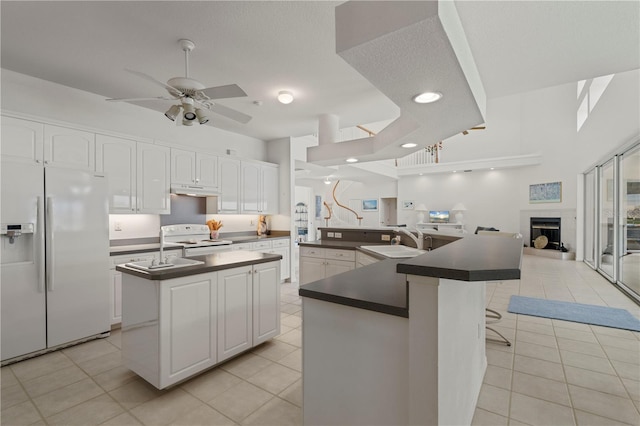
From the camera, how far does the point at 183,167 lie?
14.0ft

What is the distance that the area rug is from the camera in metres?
3.44

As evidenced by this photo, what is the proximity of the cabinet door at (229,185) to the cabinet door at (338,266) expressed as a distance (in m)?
1.99

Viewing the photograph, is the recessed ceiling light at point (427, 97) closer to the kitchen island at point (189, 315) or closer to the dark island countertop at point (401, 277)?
the dark island countertop at point (401, 277)

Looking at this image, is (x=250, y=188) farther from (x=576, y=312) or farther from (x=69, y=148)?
(x=576, y=312)

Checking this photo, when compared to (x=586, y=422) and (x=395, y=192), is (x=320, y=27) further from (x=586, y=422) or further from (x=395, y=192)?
(x=395, y=192)

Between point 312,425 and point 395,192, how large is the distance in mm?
11019

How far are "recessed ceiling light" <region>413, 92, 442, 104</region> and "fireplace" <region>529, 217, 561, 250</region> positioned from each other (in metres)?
9.04

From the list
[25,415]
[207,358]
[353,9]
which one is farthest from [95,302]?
[353,9]

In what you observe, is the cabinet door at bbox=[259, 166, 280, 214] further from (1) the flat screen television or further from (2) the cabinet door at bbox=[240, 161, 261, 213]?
(1) the flat screen television

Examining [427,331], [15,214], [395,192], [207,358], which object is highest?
[395,192]

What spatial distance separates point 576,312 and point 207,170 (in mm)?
5443

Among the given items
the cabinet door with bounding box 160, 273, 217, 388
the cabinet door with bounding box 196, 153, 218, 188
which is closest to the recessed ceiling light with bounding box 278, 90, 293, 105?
the cabinet door with bounding box 196, 153, 218, 188

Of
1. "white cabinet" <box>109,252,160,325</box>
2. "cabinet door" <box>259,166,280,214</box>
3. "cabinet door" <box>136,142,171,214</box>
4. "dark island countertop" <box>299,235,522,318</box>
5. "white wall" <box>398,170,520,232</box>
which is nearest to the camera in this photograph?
"dark island countertop" <box>299,235,522,318</box>

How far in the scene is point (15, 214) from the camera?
8.62ft
